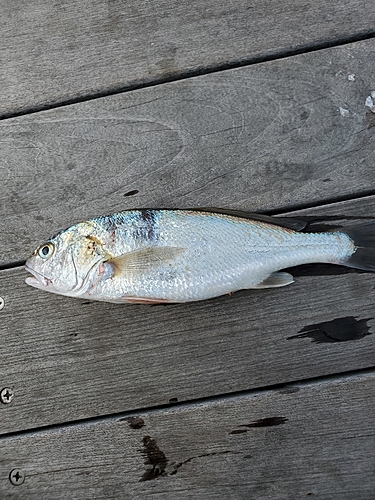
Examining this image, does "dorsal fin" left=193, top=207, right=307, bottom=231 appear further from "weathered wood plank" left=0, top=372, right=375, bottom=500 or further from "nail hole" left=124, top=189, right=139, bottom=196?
"weathered wood plank" left=0, top=372, right=375, bottom=500

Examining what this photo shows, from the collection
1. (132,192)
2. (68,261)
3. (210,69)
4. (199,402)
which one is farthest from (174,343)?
(210,69)

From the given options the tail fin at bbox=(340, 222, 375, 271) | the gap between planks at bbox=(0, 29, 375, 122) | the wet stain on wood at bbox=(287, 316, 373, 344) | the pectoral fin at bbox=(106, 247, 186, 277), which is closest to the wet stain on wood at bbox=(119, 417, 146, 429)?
the pectoral fin at bbox=(106, 247, 186, 277)

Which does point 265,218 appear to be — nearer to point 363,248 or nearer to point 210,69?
point 363,248

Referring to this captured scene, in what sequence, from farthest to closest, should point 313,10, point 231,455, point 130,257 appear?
1. point 313,10
2. point 231,455
3. point 130,257

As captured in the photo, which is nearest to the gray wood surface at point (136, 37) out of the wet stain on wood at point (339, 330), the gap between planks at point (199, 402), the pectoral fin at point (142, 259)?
the pectoral fin at point (142, 259)

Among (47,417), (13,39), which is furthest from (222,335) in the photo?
(13,39)

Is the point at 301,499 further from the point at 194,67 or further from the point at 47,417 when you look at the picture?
the point at 194,67
